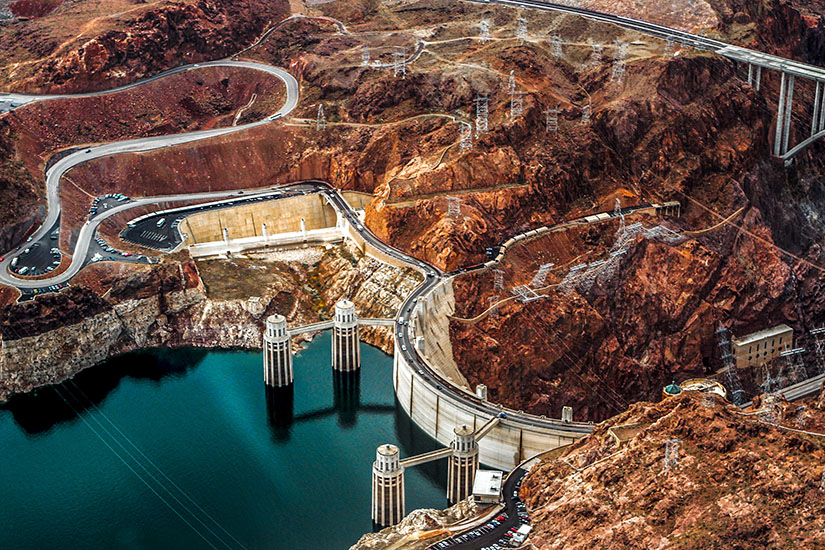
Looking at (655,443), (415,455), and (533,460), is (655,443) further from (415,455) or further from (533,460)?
(415,455)

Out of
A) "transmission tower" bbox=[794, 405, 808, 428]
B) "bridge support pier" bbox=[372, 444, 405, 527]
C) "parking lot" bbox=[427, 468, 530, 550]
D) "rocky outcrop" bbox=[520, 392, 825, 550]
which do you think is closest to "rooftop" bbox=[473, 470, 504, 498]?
"parking lot" bbox=[427, 468, 530, 550]

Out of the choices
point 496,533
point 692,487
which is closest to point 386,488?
point 496,533

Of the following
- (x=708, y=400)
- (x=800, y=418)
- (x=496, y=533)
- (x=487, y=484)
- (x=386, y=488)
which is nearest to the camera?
(x=708, y=400)

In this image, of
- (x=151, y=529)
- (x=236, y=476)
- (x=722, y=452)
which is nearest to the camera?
(x=722, y=452)

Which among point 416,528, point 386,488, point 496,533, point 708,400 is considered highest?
point 708,400

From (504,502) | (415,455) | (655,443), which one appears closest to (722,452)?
(655,443)

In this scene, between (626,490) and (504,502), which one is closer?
(626,490)

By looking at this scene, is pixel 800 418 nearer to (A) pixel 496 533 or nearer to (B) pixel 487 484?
(A) pixel 496 533
